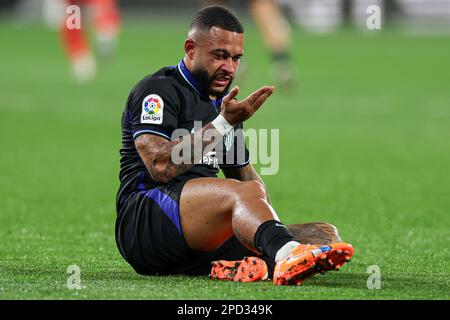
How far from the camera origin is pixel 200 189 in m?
5.42

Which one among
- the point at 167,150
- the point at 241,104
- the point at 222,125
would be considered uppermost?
the point at 241,104

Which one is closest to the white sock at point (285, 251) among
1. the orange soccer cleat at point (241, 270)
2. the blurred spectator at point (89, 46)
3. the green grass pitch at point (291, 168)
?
the green grass pitch at point (291, 168)

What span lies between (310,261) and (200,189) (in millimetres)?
726

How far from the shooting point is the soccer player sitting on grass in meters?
5.26

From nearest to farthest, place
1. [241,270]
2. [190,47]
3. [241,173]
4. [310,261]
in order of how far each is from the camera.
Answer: [310,261] < [241,270] < [190,47] < [241,173]

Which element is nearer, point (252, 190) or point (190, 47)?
point (252, 190)

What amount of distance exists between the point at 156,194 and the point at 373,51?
2076cm

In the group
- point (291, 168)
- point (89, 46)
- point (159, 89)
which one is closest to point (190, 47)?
point (159, 89)

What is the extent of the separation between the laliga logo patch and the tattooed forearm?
85 millimetres

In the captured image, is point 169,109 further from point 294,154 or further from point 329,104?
point 329,104

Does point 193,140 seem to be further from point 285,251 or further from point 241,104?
point 285,251

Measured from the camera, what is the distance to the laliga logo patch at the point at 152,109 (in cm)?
551

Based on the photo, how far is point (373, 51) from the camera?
25.8 meters

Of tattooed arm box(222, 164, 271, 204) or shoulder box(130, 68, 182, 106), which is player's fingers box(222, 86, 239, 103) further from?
tattooed arm box(222, 164, 271, 204)
